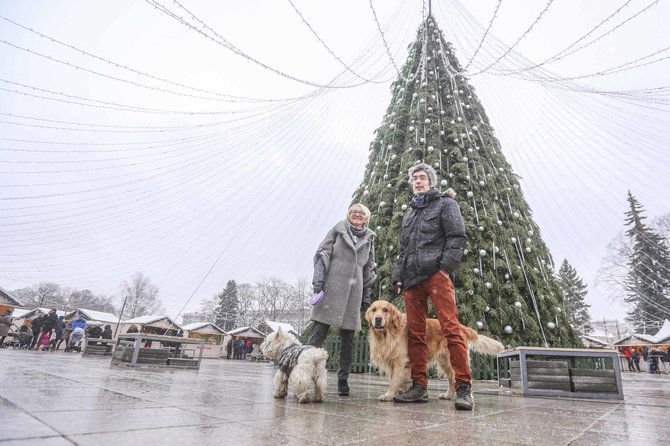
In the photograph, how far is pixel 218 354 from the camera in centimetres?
2747

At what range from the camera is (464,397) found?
2592mm

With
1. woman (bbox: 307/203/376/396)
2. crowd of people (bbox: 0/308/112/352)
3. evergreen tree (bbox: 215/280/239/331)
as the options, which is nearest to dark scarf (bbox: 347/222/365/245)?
woman (bbox: 307/203/376/396)

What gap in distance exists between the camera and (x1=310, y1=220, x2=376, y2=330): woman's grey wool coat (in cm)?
322

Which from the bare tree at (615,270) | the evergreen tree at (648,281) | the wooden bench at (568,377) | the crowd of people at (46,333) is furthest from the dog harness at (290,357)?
the evergreen tree at (648,281)

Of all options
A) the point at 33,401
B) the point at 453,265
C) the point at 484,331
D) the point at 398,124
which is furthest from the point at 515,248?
the point at 33,401

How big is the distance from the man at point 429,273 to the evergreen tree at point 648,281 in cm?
2474

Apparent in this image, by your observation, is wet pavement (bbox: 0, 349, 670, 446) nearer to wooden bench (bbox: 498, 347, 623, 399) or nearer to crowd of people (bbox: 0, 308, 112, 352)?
wooden bench (bbox: 498, 347, 623, 399)

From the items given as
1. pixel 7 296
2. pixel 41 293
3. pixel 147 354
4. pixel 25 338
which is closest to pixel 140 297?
pixel 41 293

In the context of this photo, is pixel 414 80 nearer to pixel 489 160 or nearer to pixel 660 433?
pixel 489 160

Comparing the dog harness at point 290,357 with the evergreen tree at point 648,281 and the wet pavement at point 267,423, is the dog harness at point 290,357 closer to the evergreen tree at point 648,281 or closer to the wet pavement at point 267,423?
the wet pavement at point 267,423

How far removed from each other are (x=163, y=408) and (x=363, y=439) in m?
1.19

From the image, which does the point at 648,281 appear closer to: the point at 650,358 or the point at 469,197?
the point at 650,358

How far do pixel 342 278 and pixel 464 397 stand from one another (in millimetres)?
1415

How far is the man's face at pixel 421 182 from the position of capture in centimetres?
321
